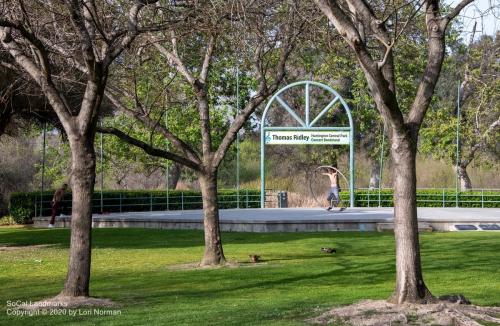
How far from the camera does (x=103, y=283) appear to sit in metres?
15.1

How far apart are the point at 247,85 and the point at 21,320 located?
35018 mm

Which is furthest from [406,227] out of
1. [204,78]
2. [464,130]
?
[464,130]

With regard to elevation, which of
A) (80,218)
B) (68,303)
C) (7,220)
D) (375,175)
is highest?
(375,175)

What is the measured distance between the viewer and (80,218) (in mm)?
12016

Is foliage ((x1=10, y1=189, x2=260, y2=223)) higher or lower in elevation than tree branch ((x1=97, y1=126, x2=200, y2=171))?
lower

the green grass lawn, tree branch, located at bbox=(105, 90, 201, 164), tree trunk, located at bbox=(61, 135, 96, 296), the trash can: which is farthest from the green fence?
tree trunk, located at bbox=(61, 135, 96, 296)

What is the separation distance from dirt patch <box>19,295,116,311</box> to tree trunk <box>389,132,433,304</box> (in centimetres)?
422

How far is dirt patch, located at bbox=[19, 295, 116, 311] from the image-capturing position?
11434mm

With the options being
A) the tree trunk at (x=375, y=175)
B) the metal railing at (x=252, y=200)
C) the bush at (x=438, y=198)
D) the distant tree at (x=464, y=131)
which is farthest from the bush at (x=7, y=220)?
the tree trunk at (x=375, y=175)

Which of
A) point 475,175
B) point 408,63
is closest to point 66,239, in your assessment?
point 408,63

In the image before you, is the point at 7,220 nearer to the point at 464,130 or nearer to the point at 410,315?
the point at 464,130

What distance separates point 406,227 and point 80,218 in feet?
15.9

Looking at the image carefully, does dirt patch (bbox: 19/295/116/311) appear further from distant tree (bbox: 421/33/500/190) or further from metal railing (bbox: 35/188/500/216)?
distant tree (bbox: 421/33/500/190)

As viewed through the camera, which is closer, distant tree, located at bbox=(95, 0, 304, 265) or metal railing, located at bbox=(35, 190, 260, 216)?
distant tree, located at bbox=(95, 0, 304, 265)
